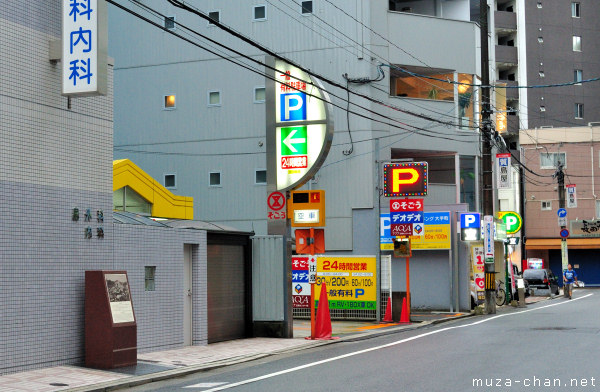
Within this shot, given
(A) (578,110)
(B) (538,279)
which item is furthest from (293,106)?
(A) (578,110)

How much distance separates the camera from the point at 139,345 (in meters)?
17.6

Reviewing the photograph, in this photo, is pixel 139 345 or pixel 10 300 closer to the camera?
pixel 10 300

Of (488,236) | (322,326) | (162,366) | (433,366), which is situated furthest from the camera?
(488,236)

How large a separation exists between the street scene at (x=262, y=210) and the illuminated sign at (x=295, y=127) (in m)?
0.05

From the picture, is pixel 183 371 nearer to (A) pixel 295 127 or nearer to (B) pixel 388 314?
(A) pixel 295 127

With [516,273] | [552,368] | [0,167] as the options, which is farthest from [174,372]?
[516,273]

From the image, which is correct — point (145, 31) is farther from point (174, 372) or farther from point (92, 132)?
point (174, 372)

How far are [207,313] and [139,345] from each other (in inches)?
104

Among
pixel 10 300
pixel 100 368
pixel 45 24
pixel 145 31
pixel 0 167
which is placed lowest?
pixel 100 368

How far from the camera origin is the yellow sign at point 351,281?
95.0 ft

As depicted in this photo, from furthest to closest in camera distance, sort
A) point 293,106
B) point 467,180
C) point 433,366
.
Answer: point 467,180 < point 293,106 < point 433,366

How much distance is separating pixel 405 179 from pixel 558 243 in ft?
138

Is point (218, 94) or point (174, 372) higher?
point (218, 94)

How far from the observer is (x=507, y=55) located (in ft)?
231
